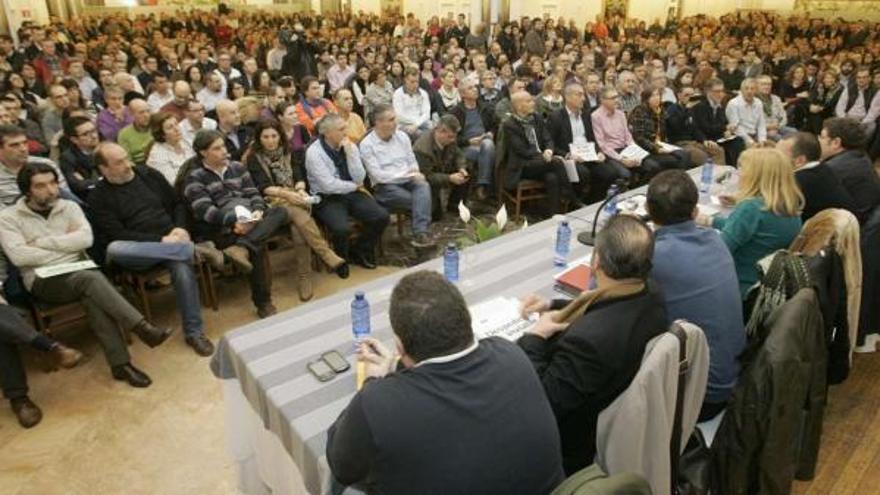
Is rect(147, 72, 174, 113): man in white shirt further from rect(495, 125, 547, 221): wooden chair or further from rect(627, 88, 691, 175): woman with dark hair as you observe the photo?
rect(627, 88, 691, 175): woman with dark hair

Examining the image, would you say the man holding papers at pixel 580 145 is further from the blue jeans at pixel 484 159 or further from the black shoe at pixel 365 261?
the black shoe at pixel 365 261

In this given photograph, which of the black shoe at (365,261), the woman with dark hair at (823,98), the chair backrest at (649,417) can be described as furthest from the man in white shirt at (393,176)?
the woman with dark hair at (823,98)

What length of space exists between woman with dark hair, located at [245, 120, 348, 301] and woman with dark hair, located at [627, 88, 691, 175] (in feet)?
10.7

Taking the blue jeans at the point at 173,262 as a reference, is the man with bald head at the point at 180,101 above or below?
above

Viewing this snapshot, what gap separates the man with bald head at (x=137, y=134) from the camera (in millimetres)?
4594

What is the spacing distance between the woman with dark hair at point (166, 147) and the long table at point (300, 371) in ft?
7.80

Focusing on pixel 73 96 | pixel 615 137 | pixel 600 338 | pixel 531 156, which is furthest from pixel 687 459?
pixel 73 96

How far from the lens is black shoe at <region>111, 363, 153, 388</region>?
3.22 m

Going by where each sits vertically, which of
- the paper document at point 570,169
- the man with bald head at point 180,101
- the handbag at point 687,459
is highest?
the man with bald head at point 180,101

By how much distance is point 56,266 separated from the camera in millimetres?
3195

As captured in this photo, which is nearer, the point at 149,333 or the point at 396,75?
the point at 149,333

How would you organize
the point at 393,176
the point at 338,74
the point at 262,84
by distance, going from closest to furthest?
the point at 393,176 < the point at 262,84 < the point at 338,74

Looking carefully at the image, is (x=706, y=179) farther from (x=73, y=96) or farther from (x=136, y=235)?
(x=73, y=96)

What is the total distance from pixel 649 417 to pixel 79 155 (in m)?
4.10
